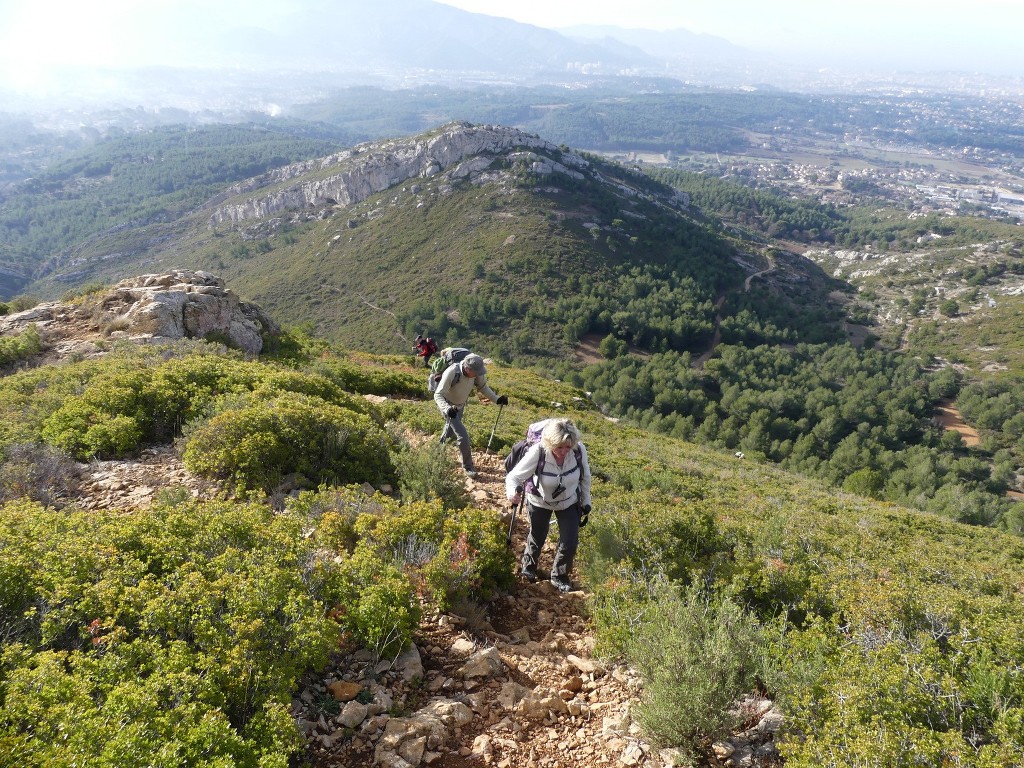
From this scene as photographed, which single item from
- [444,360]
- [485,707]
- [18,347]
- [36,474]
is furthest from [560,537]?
[18,347]

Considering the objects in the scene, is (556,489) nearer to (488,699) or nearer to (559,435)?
(559,435)

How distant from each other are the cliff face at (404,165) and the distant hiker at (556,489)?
9272 centimetres

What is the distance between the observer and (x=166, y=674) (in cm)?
267

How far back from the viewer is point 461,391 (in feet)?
26.7

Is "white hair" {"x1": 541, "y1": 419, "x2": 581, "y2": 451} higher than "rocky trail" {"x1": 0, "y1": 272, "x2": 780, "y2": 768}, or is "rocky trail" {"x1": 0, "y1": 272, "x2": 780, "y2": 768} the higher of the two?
"white hair" {"x1": 541, "y1": 419, "x2": 581, "y2": 451}

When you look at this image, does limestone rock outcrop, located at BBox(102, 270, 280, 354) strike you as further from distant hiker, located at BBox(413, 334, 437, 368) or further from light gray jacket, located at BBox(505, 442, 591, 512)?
light gray jacket, located at BBox(505, 442, 591, 512)

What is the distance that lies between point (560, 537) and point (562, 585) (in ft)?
1.81

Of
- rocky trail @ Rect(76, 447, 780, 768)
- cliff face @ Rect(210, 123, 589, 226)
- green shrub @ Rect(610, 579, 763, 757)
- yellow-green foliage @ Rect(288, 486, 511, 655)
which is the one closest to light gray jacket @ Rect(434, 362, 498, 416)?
yellow-green foliage @ Rect(288, 486, 511, 655)

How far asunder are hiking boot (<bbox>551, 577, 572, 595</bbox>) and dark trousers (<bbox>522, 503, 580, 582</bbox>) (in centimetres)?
2

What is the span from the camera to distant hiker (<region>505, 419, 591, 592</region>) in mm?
5102

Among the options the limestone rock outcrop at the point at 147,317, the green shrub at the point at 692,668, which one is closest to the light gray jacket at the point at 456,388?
the green shrub at the point at 692,668

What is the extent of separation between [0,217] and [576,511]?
786ft

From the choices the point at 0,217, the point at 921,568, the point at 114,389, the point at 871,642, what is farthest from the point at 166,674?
the point at 0,217

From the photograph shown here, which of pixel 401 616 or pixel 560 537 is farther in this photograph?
pixel 560 537
